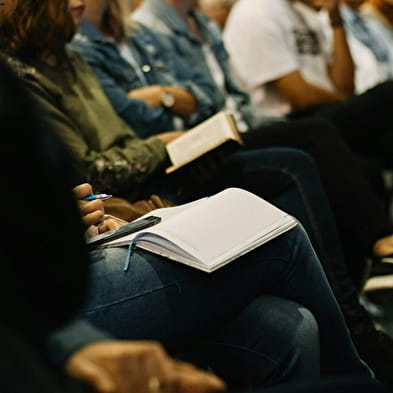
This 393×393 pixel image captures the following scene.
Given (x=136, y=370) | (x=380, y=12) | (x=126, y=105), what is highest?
(x=136, y=370)

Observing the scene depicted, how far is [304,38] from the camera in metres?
2.90

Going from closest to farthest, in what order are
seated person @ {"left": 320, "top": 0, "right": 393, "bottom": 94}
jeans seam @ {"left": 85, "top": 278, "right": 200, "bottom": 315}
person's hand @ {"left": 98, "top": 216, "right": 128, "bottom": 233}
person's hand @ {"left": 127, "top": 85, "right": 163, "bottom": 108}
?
1. jeans seam @ {"left": 85, "top": 278, "right": 200, "bottom": 315}
2. person's hand @ {"left": 98, "top": 216, "right": 128, "bottom": 233}
3. person's hand @ {"left": 127, "top": 85, "right": 163, "bottom": 108}
4. seated person @ {"left": 320, "top": 0, "right": 393, "bottom": 94}

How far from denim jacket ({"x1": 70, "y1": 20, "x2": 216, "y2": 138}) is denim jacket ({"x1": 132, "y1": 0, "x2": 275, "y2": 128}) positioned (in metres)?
0.08

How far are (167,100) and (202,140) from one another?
424mm

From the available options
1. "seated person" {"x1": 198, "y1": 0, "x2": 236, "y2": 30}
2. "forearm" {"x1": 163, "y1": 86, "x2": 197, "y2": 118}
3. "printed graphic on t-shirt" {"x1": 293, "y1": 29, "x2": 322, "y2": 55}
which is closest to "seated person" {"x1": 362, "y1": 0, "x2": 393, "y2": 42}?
"seated person" {"x1": 198, "y1": 0, "x2": 236, "y2": 30}

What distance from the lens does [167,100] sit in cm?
223

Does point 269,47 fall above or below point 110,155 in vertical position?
below

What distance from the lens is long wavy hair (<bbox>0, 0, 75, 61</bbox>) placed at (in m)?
1.61

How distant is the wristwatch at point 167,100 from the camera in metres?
2.21

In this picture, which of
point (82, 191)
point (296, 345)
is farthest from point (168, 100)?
point (296, 345)

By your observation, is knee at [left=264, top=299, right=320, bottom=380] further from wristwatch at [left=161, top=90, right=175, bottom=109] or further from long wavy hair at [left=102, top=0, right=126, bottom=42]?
long wavy hair at [left=102, top=0, right=126, bottom=42]

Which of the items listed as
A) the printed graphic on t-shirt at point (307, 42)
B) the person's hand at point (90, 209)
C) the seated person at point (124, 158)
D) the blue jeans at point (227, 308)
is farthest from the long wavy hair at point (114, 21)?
the blue jeans at point (227, 308)

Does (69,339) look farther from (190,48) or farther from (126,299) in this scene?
(190,48)

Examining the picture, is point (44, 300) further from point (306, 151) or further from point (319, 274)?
point (306, 151)
